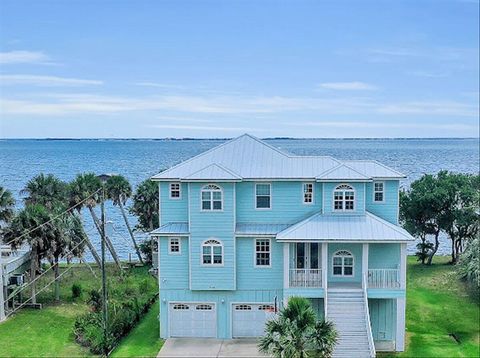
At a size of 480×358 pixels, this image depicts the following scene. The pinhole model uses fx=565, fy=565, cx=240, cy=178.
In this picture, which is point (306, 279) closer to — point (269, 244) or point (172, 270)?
point (269, 244)

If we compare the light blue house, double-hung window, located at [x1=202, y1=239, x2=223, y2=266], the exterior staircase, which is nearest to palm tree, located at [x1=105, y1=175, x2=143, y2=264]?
the light blue house

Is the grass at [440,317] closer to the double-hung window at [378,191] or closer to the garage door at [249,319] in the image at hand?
the garage door at [249,319]

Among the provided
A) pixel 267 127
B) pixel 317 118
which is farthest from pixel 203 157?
pixel 267 127

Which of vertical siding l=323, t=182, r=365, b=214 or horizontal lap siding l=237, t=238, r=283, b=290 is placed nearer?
vertical siding l=323, t=182, r=365, b=214

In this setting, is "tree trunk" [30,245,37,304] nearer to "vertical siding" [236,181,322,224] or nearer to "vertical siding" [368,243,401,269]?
"vertical siding" [236,181,322,224]

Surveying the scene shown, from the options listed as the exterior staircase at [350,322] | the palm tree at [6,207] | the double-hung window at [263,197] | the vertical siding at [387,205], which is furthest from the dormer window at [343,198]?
the palm tree at [6,207]

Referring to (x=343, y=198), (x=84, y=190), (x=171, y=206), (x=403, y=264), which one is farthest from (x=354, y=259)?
(x=84, y=190)
